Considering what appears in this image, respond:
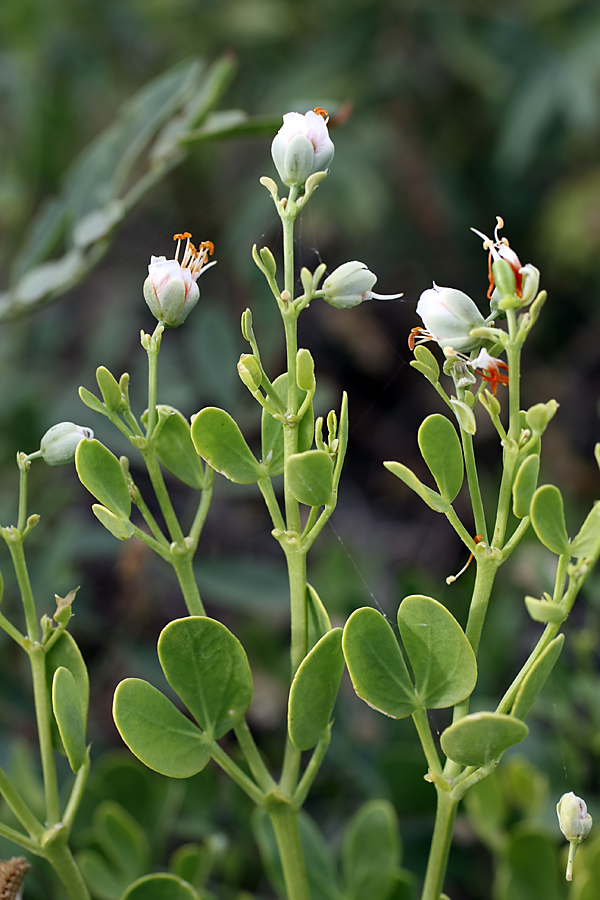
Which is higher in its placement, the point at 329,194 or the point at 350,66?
the point at 350,66

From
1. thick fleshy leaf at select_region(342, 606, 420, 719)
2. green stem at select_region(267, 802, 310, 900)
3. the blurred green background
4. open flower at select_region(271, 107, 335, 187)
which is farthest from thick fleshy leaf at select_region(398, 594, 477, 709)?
the blurred green background

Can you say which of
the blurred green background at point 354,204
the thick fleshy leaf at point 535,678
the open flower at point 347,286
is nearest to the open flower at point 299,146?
the open flower at point 347,286

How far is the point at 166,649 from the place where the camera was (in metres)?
0.44

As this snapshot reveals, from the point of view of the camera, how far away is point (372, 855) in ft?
2.10

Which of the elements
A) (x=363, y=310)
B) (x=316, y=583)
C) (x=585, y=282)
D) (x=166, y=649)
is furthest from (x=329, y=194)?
(x=166, y=649)

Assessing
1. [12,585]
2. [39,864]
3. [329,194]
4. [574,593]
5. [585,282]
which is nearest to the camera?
[574,593]

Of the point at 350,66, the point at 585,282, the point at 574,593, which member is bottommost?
the point at 585,282

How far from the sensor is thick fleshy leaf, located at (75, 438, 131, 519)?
450 millimetres

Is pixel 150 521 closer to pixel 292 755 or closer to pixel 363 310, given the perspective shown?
pixel 292 755

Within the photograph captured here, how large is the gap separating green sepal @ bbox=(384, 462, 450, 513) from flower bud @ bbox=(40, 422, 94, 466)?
0.18 metres

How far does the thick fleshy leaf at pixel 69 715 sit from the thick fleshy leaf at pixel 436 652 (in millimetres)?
186

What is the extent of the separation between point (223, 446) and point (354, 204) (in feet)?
5.04

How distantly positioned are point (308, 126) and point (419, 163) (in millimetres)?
1802

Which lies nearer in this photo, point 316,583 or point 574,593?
point 574,593
